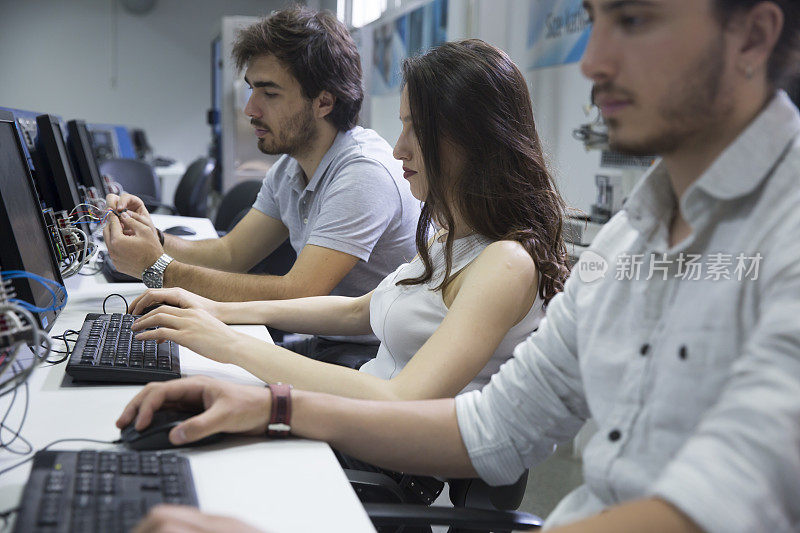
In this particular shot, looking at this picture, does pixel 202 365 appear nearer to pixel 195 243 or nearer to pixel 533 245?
pixel 533 245

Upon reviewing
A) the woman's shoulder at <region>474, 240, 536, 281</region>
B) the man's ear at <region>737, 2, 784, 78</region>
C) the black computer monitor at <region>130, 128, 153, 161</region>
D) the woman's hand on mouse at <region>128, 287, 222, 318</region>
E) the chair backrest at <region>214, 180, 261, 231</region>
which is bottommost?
the black computer monitor at <region>130, 128, 153, 161</region>

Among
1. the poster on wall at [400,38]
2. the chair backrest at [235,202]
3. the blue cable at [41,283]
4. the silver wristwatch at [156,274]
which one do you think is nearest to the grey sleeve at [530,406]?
the blue cable at [41,283]

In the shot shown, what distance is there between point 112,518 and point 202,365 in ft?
2.09

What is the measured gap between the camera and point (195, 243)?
2.42 metres

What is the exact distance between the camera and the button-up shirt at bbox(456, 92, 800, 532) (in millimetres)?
558

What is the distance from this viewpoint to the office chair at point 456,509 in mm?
914

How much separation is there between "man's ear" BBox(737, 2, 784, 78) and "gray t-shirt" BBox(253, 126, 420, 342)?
129 centimetres

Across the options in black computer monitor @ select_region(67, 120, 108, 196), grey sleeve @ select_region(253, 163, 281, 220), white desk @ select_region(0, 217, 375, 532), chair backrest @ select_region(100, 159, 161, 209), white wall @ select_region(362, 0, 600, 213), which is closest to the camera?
white desk @ select_region(0, 217, 375, 532)

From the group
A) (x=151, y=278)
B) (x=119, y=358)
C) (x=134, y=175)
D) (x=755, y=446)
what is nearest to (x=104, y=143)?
(x=134, y=175)

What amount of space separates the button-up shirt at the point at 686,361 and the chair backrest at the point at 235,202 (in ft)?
7.89

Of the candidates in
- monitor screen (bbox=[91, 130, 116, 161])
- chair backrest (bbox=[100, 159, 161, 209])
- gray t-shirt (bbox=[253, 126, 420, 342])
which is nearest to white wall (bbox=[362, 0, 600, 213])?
gray t-shirt (bbox=[253, 126, 420, 342])

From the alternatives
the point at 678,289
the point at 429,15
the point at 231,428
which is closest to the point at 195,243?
the point at 231,428

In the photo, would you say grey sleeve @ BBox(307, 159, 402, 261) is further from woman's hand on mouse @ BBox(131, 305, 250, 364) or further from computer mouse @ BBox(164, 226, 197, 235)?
computer mouse @ BBox(164, 226, 197, 235)

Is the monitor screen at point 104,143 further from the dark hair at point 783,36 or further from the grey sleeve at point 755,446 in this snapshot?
the grey sleeve at point 755,446
